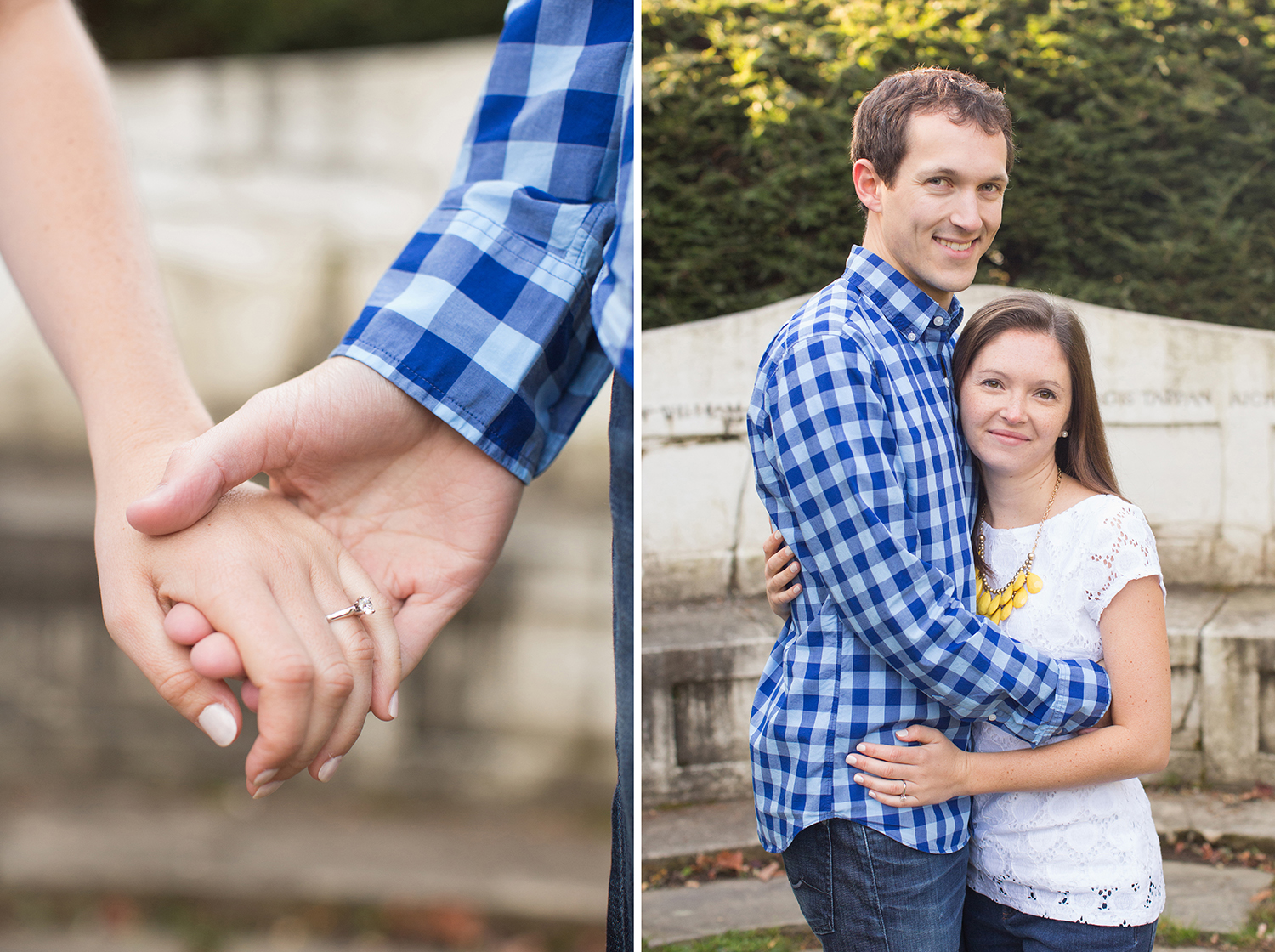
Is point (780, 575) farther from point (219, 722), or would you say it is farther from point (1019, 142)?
point (1019, 142)

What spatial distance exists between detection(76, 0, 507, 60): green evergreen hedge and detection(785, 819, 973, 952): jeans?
4.17m

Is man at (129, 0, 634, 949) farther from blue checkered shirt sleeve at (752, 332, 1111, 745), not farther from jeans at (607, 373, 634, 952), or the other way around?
blue checkered shirt sleeve at (752, 332, 1111, 745)

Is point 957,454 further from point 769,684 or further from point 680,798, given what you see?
point 680,798

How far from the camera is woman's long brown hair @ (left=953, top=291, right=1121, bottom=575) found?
113cm

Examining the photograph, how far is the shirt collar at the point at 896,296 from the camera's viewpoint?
43.1 inches

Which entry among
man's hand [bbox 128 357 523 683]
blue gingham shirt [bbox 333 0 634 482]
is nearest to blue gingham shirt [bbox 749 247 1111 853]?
blue gingham shirt [bbox 333 0 634 482]

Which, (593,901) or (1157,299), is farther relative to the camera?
(593,901)

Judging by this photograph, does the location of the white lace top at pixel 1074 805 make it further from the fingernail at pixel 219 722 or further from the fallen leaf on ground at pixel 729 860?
the fingernail at pixel 219 722

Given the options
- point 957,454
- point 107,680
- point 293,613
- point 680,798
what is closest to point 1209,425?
point 957,454

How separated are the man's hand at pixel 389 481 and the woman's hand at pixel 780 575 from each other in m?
0.32

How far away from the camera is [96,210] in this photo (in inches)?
49.1

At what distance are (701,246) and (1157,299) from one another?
28.3 inches

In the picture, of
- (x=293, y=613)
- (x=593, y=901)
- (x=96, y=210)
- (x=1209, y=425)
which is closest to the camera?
(x=293, y=613)

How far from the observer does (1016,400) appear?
111 centimetres
